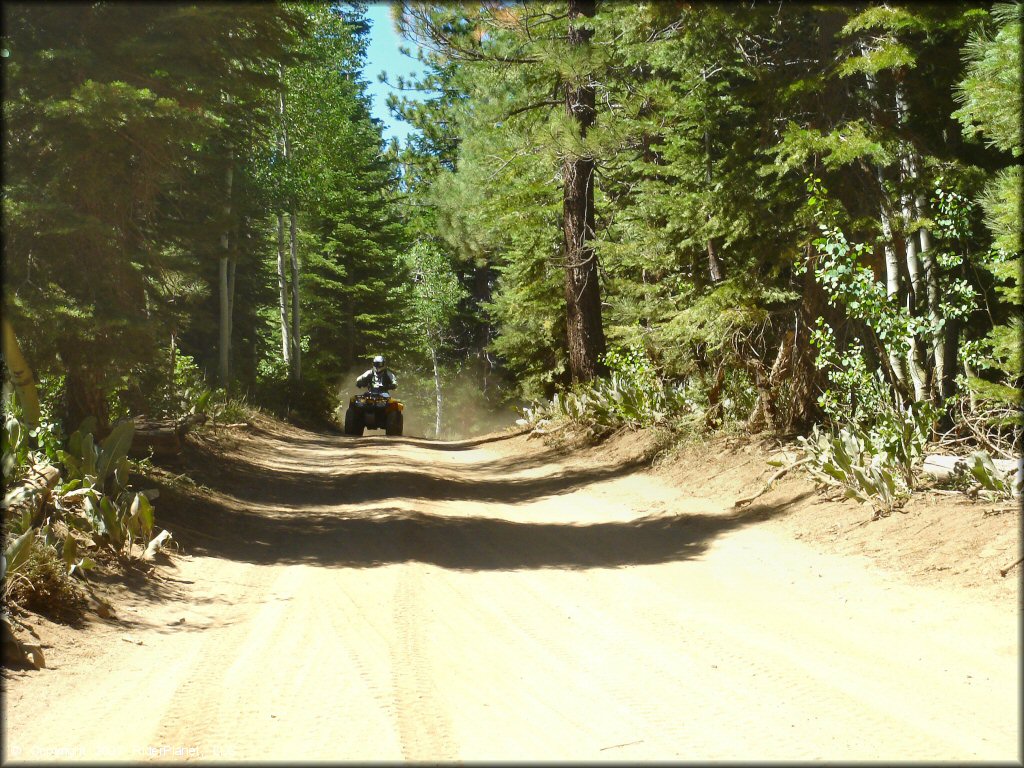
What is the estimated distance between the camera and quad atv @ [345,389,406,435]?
23641mm

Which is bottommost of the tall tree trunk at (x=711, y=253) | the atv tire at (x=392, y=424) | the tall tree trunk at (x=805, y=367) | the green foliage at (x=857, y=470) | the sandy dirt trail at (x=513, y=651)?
the sandy dirt trail at (x=513, y=651)

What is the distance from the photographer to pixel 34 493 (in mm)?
6715

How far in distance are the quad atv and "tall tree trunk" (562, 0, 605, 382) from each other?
279 inches

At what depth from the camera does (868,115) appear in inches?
413

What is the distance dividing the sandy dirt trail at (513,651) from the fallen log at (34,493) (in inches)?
42.3

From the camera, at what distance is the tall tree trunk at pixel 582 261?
17.3 meters

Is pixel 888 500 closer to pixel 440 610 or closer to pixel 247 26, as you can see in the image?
pixel 440 610

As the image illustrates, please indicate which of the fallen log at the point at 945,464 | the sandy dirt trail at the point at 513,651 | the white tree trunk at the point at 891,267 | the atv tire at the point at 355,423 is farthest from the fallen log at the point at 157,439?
the atv tire at the point at 355,423

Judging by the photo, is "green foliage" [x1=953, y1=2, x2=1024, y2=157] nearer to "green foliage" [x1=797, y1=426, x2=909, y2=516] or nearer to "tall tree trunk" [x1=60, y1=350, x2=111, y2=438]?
"green foliage" [x1=797, y1=426, x2=909, y2=516]

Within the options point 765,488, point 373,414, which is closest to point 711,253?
point 765,488

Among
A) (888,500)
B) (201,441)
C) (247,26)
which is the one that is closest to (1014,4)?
(888,500)

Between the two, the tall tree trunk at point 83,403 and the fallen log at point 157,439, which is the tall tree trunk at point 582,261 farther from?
the tall tree trunk at point 83,403

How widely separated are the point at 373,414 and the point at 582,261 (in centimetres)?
881

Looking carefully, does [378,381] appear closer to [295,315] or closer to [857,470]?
[295,315]
